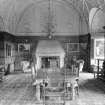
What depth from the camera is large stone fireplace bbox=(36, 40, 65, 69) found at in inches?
389

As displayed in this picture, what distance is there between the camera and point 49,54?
32.2 feet

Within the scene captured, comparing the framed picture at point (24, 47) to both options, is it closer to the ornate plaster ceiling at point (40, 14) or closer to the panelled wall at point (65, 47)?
the panelled wall at point (65, 47)

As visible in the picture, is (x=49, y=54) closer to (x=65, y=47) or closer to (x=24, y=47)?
(x=65, y=47)

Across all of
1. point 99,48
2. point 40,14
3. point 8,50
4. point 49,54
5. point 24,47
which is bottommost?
point 49,54

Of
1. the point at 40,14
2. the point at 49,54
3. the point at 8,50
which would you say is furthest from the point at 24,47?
the point at 40,14

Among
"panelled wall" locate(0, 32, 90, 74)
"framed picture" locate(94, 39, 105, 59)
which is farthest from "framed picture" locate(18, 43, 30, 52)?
"framed picture" locate(94, 39, 105, 59)

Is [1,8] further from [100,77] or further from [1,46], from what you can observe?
[100,77]

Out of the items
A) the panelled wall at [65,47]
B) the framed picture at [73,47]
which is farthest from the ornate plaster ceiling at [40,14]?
the framed picture at [73,47]

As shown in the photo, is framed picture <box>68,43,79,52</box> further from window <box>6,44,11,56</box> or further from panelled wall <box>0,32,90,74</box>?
window <box>6,44,11,56</box>

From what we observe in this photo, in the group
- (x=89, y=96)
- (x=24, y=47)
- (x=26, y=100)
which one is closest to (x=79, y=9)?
(x=24, y=47)

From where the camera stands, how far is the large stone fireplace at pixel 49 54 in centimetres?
988

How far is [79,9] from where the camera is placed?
10281 mm

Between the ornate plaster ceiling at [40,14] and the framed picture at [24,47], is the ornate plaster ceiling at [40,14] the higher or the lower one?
the higher one

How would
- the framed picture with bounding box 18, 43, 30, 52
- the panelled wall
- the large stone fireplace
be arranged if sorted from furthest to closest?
the framed picture with bounding box 18, 43, 30, 52 < the panelled wall < the large stone fireplace
